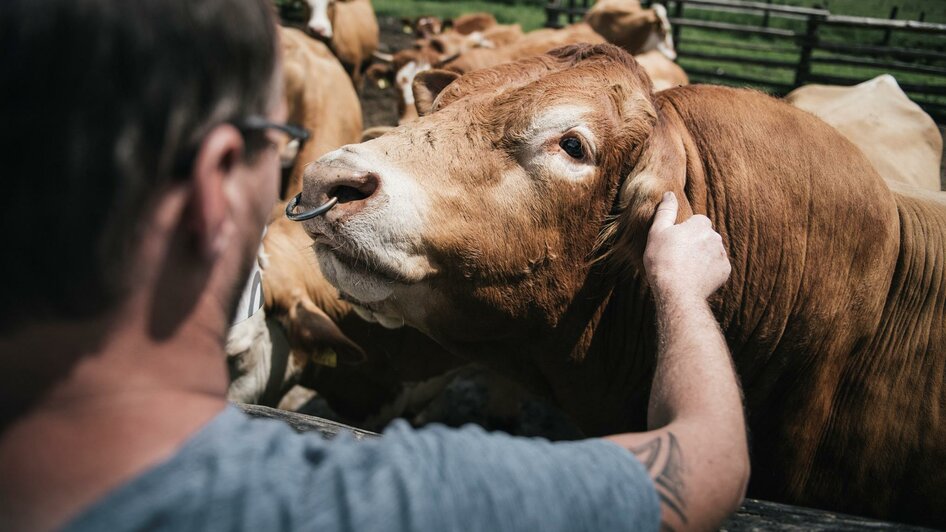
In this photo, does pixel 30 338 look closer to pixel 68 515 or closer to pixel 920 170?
pixel 68 515

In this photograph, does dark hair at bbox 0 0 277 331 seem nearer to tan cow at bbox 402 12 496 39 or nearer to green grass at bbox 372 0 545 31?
tan cow at bbox 402 12 496 39

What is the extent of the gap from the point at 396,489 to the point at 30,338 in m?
0.50

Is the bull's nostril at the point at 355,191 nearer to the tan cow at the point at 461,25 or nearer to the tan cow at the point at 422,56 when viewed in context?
the tan cow at the point at 422,56

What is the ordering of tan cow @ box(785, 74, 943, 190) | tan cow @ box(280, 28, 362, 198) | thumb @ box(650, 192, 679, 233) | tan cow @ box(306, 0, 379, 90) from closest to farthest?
thumb @ box(650, 192, 679, 233), tan cow @ box(785, 74, 943, 190), tan cow @ box(280, 28, 362, 198), tan cow @ box(306, 0, 379, 90)

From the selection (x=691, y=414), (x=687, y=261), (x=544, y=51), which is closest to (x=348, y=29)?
(x=544, y=51)

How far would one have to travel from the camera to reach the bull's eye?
104 inches

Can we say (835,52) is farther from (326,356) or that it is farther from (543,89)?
(543,89)

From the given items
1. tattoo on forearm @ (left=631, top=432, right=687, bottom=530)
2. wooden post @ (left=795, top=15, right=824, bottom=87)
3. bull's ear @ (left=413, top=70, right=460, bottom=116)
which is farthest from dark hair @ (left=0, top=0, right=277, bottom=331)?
wooden post @ (left=795, top=15, right=824, bottom=87)

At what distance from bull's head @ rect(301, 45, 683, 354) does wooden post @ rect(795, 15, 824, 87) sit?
43.5 feet

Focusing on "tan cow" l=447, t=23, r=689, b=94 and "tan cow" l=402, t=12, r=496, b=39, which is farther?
"tan cow" l=402, t=12, r=496, b=39

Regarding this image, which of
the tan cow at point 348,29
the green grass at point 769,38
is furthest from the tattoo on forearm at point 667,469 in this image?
the tan cow at point 348,29

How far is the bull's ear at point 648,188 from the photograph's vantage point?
8.39ft

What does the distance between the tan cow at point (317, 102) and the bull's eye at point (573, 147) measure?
4.68m

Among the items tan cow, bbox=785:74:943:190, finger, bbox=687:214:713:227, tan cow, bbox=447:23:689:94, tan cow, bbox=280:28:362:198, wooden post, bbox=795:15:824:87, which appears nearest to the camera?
finger, bbox=687:214:713:227
